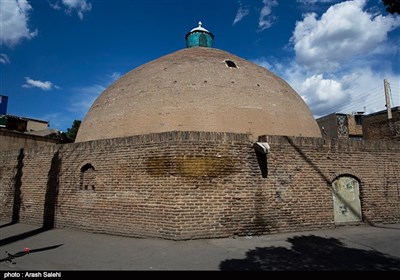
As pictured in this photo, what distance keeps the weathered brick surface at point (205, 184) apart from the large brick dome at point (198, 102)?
1.58 m

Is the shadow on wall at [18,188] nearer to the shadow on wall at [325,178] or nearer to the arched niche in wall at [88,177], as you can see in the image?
the arched niche in wall at [88,177]

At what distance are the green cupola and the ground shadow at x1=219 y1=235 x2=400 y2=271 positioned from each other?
411 inches

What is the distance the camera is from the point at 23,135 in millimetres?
17281

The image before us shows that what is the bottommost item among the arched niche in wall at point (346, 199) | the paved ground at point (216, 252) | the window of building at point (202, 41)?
the paved ground at point (216, 252)

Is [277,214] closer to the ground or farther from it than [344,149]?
closer to the ground

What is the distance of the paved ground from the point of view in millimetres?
4961

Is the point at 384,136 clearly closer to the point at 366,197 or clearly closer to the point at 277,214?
the point at 366,197

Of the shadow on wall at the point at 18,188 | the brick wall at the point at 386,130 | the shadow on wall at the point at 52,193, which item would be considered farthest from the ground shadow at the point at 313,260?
the shadow on wall at the point at 18,188

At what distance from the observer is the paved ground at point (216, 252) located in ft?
16.3

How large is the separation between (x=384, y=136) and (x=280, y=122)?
5.23 m

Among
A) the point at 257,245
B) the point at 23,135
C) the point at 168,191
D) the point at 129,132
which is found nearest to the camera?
the point at 257,245

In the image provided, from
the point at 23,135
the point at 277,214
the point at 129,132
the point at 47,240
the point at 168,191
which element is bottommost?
the point at 47,240

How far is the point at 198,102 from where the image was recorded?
9266 millimetres

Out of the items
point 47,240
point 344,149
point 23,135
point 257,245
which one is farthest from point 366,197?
point 23,135
